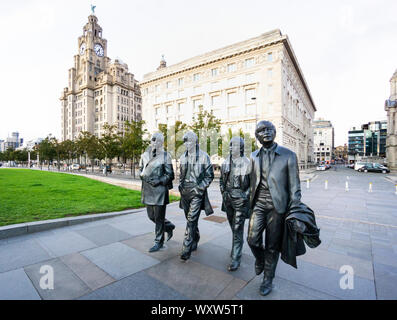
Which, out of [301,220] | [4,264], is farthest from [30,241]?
[301,220]

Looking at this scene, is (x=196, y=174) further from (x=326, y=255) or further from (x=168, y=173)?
(x=326, y=255)

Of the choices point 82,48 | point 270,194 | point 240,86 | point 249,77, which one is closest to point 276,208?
point 270,194

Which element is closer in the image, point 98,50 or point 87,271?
point 87,271

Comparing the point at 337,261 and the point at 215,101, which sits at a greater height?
the point at 215,101

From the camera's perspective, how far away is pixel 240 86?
40.3 m

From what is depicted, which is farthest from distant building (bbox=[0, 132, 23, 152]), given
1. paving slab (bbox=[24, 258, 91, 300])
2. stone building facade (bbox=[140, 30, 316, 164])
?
paving slab (bbox=[24, 258, 91, 300])

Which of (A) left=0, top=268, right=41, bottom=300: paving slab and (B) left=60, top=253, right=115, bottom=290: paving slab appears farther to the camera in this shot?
(B) left=60, top=253, right=115, bottom=290: paving slab

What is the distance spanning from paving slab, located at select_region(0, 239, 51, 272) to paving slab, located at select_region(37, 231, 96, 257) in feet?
0.40

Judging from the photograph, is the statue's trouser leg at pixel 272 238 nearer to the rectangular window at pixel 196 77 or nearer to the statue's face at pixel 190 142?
the statue's face at pixel 190 142

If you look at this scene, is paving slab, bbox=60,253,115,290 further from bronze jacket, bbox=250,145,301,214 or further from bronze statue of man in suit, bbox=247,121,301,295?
bronze jacket, bbox=250,145,301,214

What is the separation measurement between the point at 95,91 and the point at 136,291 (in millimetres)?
94451

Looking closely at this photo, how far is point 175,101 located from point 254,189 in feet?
162

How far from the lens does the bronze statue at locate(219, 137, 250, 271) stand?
3.55 meters

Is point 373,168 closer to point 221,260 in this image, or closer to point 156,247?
point 221,260
